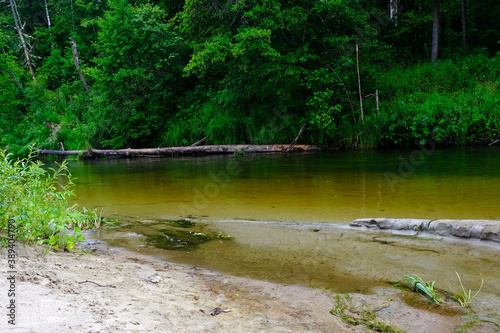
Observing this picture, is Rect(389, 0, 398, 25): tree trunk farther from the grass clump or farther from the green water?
the grass clump

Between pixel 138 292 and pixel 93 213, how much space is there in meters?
2.74

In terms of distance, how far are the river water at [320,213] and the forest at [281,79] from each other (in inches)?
188

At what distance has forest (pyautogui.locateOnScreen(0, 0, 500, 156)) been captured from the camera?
47.5 feet

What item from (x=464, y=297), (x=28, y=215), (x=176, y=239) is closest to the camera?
(x=464, y=297)

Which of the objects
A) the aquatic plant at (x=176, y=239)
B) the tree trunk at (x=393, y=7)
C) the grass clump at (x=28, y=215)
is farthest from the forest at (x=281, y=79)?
the grass clump at (x=28, y=215)

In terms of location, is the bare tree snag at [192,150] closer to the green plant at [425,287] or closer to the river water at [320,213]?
the river water at [320,213]

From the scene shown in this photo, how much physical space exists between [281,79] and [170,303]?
46.8 ft

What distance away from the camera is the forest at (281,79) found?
14492 mm

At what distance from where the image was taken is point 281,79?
15.5m

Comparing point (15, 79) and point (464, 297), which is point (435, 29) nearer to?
point (464, 297)

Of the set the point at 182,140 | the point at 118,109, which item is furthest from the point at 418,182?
the point at 118,109

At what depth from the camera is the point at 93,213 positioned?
4.77m

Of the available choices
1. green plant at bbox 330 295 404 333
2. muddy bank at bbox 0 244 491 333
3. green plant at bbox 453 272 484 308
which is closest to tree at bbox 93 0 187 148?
muddy bank at bbox 0 244 491 333

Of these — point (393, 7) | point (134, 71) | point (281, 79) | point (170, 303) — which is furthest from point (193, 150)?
point (393, 7)
